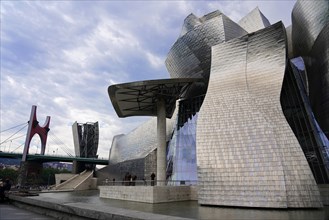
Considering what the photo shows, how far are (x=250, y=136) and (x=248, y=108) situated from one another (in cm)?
215

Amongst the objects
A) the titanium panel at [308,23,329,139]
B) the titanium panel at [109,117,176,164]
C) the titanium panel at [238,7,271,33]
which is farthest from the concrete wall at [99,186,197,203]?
the titanium panel at [238,7,271,33]

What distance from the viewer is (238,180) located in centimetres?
1383

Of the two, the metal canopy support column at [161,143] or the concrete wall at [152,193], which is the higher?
the metal canopy support column at [161,143]

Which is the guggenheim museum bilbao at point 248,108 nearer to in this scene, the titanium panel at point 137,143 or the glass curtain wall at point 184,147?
the glass curtain wall at point 184,147

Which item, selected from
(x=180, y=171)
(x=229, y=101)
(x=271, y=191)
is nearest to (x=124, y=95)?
(x=180, y=171)

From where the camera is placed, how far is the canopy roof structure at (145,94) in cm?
2153

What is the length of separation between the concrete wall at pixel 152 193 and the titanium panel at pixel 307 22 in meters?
16.5

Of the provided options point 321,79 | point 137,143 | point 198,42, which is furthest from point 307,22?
point 137,143

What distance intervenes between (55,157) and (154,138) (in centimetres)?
3229

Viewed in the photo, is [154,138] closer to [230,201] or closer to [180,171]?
[180,171]

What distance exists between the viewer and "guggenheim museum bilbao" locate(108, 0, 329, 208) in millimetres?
13492

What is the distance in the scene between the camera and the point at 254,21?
2861 centimetres

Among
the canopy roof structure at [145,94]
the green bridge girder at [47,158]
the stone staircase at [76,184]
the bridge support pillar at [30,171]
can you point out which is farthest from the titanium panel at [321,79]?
the bridge support pillar at [30,171]

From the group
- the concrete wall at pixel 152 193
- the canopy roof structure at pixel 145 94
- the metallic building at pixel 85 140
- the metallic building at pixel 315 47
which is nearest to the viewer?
the concrete wall at pixel 152 193
